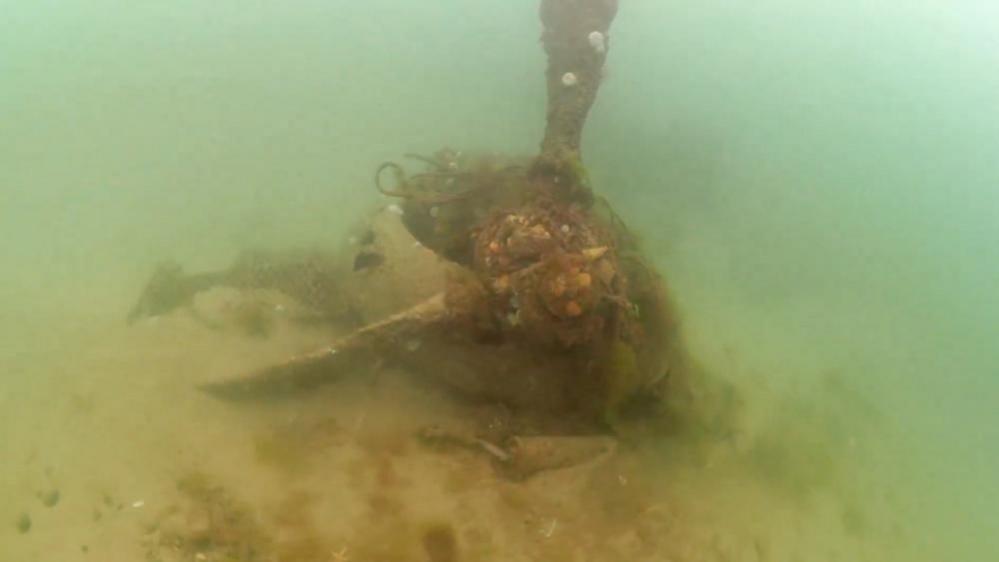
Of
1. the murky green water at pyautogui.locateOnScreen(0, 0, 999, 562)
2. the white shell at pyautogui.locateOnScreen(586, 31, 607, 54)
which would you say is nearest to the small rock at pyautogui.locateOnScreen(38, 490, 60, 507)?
the murky green water at pyautogui.locateOnScreen(0, 0, 999, 562)

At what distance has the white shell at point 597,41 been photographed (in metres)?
7.01

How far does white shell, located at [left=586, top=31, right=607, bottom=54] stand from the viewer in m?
7.01

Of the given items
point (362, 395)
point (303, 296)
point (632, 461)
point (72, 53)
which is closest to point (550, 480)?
point (632, 461)

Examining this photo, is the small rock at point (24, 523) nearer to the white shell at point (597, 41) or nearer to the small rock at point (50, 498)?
the small rock at point (50, 498)

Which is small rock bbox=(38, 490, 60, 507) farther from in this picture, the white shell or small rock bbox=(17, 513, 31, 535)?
the white shell

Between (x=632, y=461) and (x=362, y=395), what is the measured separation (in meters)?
2.47

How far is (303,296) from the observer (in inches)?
241

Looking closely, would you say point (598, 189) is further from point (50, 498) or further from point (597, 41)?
point (50, 498)

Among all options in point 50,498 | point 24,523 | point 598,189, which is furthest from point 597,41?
point 24,523

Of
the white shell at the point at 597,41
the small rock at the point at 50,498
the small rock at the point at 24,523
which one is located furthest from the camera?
the white shell at the point at 597,41

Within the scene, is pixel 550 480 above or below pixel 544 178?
below

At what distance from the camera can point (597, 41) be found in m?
7.05

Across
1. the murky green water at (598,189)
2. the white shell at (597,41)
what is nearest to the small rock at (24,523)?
the murky green water at (598,189)

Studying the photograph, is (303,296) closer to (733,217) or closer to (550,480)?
(550,480)
